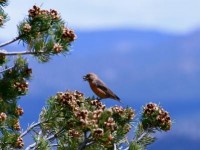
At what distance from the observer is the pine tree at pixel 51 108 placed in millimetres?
8016

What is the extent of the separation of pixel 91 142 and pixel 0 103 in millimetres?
1502

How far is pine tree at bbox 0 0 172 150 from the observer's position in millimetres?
8016

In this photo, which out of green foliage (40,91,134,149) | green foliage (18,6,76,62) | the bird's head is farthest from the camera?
the bird's head

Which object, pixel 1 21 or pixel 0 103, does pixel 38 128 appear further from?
pixel 1 21

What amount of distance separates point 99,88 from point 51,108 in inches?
31.9

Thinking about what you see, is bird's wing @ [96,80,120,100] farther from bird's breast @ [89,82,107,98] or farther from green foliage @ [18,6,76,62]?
green foliage @ [18,6,76,62]

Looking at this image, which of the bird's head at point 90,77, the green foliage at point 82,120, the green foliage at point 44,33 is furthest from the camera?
the bird's head at point 90,77

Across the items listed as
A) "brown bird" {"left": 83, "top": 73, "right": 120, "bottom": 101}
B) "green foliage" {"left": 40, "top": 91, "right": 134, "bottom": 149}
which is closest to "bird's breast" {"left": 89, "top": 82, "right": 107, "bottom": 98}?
"brown bird" {"left": 83, "top": 73, "right": 120, "bottom": 101}

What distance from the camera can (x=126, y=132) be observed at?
27.1ft

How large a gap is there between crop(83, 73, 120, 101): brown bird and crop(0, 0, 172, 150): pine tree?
470 millimetres

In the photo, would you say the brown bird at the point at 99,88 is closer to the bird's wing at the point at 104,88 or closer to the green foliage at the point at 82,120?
the bird's wing at the point at 104,88

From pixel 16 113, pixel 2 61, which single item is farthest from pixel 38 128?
pixel 2 61

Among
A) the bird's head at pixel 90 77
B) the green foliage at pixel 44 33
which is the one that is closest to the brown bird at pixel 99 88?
the bird's head at pixel 90 77

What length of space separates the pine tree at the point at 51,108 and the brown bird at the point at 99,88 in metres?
0.47
